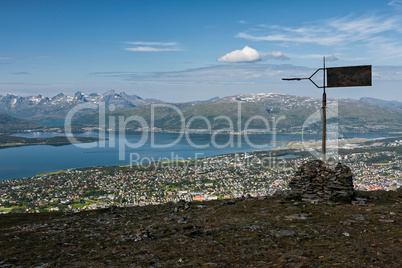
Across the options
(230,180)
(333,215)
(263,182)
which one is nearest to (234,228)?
(333,215)

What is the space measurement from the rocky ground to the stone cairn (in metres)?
0.96

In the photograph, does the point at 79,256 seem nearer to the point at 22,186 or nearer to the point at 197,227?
the point at 197,227

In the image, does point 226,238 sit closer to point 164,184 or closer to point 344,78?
point 344,78

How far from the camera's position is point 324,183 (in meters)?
19.8

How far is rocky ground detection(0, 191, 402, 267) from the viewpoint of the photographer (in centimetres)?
1140

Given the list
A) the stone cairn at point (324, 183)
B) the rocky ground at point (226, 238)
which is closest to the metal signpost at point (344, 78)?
the stone cairn at point (324, 183)

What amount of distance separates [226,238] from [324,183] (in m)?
8.94

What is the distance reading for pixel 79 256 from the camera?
1334 cm

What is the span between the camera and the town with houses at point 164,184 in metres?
77.6

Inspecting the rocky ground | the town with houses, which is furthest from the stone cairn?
the town with houses

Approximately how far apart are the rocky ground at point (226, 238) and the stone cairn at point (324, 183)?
959mm

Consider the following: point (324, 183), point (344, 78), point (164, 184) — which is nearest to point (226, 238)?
point (324, 183)

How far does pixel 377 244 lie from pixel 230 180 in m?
94.1

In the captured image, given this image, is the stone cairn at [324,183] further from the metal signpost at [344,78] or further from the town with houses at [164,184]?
the town with houses at [164,184]
